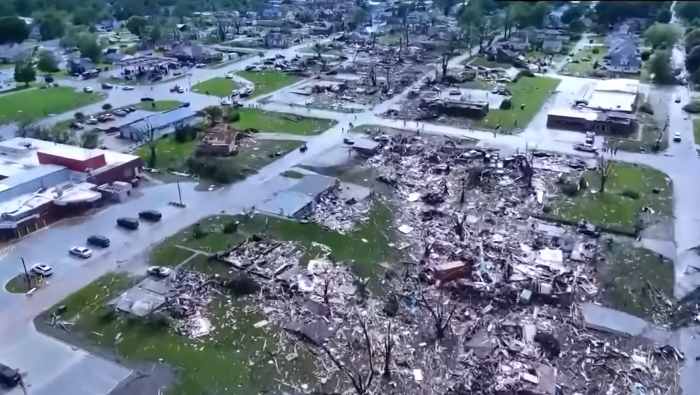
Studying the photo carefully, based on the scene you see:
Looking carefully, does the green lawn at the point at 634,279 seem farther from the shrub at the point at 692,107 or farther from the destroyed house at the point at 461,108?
the shrub at the point at 692,107

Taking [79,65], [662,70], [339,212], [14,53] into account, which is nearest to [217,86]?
[79,65]

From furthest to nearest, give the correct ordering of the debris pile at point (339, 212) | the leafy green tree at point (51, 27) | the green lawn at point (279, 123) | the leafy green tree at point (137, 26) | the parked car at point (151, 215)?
the leafy green tree at point (137, 26), the leafy green tree at point (51, 27), the green lawn at point (279, 123), the parked car at point (151, 215), the debris pile at point (339, 212)

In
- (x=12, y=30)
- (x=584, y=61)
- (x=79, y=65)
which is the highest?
(x=12, y=30)

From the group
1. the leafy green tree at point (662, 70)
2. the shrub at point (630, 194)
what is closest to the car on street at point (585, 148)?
the shrub at point (630, 194)

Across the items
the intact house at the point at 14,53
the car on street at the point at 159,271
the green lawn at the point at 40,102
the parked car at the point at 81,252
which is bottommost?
the car on street at the point at 159,271

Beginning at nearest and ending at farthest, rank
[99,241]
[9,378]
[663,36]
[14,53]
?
[9,378] → [99,241] → [663,36] → [14,53]

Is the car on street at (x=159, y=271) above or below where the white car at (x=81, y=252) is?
below

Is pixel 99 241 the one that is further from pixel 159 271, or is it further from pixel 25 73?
pixel 25 73

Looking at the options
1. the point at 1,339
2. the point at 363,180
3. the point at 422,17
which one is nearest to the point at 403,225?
the point at 363,180
